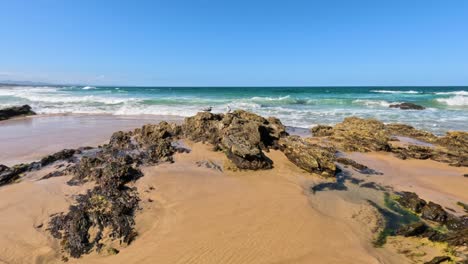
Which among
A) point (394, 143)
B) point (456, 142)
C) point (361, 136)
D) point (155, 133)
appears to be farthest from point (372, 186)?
point (155, 133)

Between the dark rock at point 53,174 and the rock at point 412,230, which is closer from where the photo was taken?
the rock at point 412,230

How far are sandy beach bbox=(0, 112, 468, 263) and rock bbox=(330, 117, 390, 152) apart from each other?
1.79 m

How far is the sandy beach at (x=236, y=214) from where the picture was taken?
135 inches

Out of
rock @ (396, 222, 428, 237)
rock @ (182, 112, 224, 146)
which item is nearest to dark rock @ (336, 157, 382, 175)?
rock @ (396, 222, 428, 237)

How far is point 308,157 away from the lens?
6.51 m

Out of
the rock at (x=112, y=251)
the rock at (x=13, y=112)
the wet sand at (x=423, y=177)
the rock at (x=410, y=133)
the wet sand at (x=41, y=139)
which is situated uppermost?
the rock at (x=13, y=112)

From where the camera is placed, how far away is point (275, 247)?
11.5 ft

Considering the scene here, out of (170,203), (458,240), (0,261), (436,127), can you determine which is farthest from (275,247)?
(436,127)

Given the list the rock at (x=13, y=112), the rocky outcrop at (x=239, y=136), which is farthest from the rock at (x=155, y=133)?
the rock at (x=13, y=112)

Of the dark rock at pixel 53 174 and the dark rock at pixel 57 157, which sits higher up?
the dark rock at pixel 57 157

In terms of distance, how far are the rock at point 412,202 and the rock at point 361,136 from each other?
13.0 ft

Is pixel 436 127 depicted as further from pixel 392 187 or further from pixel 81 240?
pixel 81 240

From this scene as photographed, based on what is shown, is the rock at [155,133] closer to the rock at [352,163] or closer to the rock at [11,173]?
the rock at [11,173]

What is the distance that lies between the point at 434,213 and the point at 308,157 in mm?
2701
